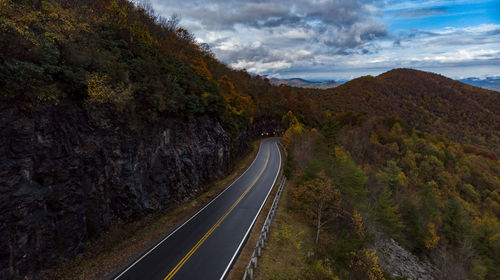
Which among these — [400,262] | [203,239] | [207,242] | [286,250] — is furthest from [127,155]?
[400,262]

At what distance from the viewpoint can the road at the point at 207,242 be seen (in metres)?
13.6

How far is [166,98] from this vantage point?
22531 mm

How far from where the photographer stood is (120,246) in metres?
15.7

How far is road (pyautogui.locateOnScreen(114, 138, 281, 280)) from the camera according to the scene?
1362 centimetres

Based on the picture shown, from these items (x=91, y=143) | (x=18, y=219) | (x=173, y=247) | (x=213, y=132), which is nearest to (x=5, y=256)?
(x=18, y=219)

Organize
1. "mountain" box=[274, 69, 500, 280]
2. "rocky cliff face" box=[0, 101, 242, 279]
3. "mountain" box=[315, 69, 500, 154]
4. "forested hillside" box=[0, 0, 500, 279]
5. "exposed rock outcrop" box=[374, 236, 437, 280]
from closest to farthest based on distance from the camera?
"rocky cliff face" box=[0, 101, 242, 279] → "forested hillside" box=[0, 0, 500, 279] → "mountain" box=[274, 69, 500, 280] → "exposed rock outcrop" box=[374, 236, 437, 280] → "mountain" box=[315, 69, 500, 154]

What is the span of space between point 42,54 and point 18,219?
29.3 feet

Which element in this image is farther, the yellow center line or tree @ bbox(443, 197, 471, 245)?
tree @ bbox(443, 197, 471, 245)

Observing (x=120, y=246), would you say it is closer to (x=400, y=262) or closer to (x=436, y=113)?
(x=400, y=262)

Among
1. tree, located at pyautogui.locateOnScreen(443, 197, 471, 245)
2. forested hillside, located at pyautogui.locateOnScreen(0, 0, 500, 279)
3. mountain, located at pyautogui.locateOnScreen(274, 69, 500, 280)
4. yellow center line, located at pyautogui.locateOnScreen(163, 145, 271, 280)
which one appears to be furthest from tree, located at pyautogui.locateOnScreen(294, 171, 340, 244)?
tree, located at pyautogui.locateOnScreen(443, 197, 471, 245)

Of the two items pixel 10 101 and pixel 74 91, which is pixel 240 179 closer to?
pixel 74 91

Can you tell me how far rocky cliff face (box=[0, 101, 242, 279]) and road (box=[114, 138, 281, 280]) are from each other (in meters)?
3.72

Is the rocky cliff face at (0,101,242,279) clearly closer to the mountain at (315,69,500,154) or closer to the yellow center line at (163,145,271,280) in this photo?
the yellow center line at (163,145,271,280)

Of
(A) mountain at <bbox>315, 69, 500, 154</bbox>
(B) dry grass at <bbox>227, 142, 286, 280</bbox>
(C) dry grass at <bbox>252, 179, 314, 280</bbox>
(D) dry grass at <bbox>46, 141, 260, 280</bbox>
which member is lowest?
(A) mountain at <bbox>315, 69, 500, 154</bbox>
